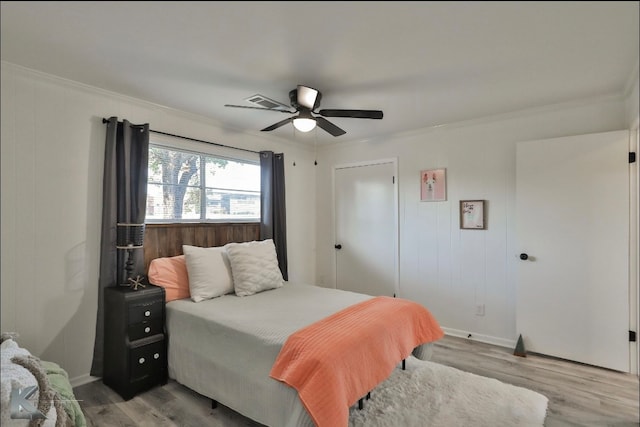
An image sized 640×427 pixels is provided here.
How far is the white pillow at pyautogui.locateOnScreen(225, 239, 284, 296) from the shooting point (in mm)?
2906

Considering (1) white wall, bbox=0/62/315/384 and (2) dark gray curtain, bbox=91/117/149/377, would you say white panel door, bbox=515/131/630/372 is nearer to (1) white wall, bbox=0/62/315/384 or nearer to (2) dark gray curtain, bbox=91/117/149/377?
(2) dark gray curtain, bbox=91/117/149/377

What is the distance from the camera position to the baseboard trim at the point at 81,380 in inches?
97.6

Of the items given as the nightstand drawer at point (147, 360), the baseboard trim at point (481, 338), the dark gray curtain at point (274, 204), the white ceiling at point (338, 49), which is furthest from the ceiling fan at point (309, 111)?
the baseboard trim at point (481, 338)

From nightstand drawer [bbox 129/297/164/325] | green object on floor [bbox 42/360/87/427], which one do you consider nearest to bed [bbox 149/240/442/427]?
nightstand drawer [bbox 129/297/164/325]

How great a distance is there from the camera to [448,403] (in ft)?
7.30

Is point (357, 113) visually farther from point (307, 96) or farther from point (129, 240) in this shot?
point (129, 240)

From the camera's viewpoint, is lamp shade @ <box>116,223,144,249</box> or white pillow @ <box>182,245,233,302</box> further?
white pillow @ <box>182,245,233,302</box>

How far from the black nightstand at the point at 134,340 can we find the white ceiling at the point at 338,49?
1.61 metres

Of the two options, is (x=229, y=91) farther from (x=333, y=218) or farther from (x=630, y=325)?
(x=630, y=325)

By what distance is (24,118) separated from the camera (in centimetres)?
226

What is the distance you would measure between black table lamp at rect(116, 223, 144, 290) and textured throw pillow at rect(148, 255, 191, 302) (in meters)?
0.15

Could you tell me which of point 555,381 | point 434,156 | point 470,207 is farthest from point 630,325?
point 434,156

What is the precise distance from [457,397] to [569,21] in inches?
93.3

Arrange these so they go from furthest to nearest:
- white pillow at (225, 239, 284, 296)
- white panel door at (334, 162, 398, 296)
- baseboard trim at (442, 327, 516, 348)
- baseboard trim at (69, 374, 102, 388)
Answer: white panel door at (334, 162, 398, 296) < baseboard trim at (442, 327, 516, 348) < white pillow at (225, 239, 284, 296) < baseboard trim at (69, 374, 102, 388)
